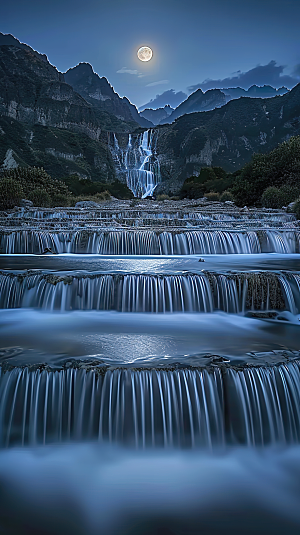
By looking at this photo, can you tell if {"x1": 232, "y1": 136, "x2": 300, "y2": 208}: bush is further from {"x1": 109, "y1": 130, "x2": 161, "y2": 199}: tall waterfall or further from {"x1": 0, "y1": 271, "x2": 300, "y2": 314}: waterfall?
{"x1": 109, "y1": 130, "x2": 161, "y2": 199}: tall waterfall

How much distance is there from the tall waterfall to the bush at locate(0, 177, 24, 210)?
61281mm

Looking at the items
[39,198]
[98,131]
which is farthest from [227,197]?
[98,131]

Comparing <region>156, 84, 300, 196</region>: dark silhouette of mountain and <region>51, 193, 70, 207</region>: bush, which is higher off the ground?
<region>156, 84, 300, 196</region>: dark silhouette of mountain


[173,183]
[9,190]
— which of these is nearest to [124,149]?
[173,183]

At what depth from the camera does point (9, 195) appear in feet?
73.9

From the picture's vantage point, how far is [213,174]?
45.4m

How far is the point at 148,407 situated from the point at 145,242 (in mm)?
8793

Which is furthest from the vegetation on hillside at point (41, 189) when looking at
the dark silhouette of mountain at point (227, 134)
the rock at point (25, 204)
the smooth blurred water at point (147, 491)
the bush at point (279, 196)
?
the dark silhouette of mountain at point (227, 134)

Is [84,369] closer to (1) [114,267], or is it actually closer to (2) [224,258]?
(1) [114,267]

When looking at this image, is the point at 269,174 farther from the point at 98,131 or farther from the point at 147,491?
the point at 98,131

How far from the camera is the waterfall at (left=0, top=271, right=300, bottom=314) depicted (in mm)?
6988

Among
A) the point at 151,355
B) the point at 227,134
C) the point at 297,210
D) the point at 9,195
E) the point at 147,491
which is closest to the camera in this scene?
the point at 147,491

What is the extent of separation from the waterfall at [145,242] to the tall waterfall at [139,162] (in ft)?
236

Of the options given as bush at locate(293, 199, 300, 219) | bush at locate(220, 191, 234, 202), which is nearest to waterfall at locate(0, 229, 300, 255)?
bush at locate(293, 199, 300, 219)
